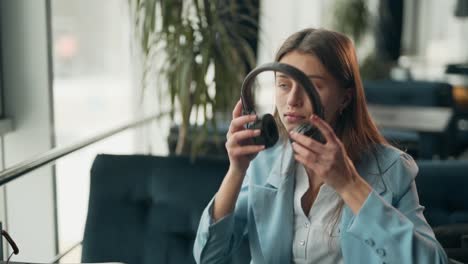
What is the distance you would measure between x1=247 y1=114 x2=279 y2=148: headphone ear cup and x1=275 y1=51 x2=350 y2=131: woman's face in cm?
4

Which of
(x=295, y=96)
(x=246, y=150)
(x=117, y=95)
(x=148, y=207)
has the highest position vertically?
(x=295, y=96)

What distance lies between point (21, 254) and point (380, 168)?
5.61 ft

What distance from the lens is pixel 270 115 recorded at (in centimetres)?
124

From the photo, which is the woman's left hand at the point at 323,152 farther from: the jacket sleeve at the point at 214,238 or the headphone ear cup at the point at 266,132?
the jacket sleeve at the point at 214,238

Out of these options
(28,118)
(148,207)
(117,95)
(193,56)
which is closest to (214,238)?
(148,207)

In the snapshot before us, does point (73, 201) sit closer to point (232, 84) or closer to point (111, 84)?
point (111, 84)

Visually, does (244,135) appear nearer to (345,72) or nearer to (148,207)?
(345,72)

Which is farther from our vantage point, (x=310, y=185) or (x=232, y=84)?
(x=232, y=84)

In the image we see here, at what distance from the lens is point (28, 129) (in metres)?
2.60

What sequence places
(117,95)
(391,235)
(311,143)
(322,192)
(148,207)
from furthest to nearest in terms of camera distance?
(117,95) → (148,207) → (322,192) → (391,235) → (311,143)

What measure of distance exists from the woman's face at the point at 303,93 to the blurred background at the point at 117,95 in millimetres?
376

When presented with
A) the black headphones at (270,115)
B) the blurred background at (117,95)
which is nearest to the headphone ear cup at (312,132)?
the black headphones at (270,115)

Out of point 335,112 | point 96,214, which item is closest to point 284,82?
point 335,112

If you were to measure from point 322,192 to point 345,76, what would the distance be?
0.27 meters
